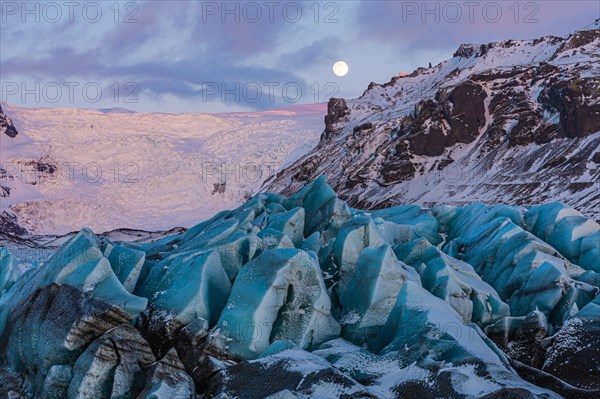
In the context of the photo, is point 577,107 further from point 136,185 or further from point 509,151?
point 136,185

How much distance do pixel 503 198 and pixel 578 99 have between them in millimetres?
33143

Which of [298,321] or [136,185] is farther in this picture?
[136,185]

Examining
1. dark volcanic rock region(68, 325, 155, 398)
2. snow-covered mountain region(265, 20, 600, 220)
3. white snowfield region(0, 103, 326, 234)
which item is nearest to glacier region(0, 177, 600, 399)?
dark volcanic rock region(68, 325, 155, 398)

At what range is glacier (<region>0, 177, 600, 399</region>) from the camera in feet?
66.4

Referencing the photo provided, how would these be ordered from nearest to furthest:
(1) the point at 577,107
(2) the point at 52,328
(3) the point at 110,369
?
(3) the point at 110,369
(2) the point at 52,328
(1) the point at 577,107

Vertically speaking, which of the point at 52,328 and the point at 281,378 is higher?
the point at 52,328

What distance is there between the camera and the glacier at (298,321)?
797 inches

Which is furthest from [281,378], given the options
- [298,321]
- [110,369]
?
[110,369]

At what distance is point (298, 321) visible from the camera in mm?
24188

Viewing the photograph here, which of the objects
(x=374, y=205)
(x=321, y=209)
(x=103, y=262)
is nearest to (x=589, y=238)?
(x=321, y=209)

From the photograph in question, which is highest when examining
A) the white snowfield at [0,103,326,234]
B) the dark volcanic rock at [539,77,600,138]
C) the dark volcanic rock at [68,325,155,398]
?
the dark volcanic rock at [539,77,600,138]

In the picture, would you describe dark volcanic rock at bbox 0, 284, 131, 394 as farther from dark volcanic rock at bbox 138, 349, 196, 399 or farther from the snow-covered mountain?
the snow-covered mountain

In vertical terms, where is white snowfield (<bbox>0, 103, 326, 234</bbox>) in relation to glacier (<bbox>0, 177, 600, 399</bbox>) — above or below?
below

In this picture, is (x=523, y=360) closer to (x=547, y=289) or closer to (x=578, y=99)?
(x=547, y=289)
